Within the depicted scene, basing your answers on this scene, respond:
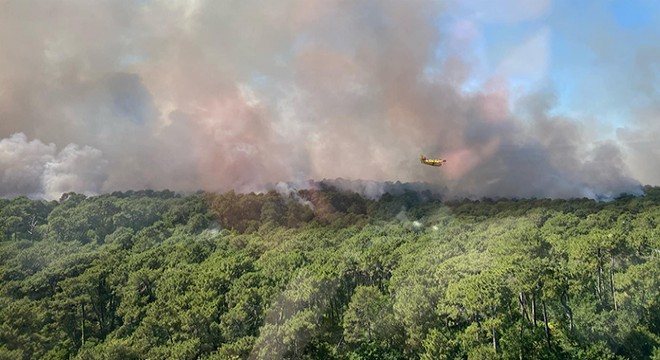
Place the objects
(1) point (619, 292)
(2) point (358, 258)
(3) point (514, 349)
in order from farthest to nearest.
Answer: (2) point (358, 258), (1) point (619, 292), (3) point (514, 349)

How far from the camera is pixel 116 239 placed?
4390 inches

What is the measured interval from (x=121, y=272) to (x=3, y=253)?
3471 centimetres

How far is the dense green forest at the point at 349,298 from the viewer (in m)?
38.8

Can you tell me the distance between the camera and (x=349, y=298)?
5572cm

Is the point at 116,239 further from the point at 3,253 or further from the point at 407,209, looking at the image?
the point at 407,209

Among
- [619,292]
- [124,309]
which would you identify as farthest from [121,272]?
[619,292]

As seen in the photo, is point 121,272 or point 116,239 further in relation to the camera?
point 116,239

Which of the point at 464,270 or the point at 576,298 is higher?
the point at 464,270

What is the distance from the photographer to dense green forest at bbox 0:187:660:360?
127 ft

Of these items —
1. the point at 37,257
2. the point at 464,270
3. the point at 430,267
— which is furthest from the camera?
the point at 37,257

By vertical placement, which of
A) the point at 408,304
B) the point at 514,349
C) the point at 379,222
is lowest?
the point at 514,349

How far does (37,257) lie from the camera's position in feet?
286

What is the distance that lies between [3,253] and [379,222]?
3613 inches

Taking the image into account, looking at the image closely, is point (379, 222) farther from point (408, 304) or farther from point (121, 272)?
point (408, 304)
